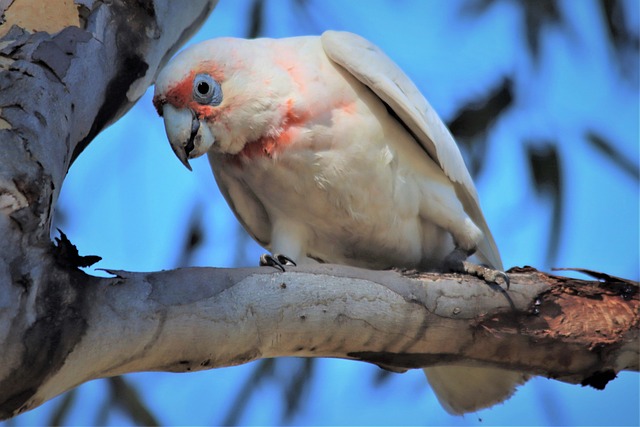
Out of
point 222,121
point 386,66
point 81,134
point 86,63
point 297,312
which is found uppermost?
point 386,66

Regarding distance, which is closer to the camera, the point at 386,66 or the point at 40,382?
the point at 40,382

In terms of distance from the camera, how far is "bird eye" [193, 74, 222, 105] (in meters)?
1.80

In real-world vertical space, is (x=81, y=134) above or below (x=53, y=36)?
below

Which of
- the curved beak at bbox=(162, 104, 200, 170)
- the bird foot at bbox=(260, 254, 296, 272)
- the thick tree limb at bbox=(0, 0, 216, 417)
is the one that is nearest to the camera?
the thick tree limb at bbox=(0, 0, 216, 417)

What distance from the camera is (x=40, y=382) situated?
1177mm

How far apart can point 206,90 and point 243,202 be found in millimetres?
324

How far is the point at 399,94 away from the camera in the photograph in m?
1.84

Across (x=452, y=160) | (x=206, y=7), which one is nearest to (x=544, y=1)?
(x=452, y=160)

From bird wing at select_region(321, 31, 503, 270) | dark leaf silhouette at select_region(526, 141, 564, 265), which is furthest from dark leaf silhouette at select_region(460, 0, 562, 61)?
bird wing at select_region(321, 31, 503, 270)

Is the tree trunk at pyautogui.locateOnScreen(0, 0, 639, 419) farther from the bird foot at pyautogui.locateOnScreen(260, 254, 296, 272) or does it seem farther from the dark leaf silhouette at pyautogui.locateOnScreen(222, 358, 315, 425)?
the dark leaf silhouette at pyautogui.locateOnScreen(222, 358, 315, 425)

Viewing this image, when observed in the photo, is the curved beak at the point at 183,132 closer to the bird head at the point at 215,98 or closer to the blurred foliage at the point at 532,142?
the bird head at the point at 215,98

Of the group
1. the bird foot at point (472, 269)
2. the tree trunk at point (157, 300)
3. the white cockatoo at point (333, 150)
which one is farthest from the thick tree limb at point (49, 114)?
the bird foot at point (472, 269)

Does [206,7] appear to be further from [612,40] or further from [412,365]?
[612,40]

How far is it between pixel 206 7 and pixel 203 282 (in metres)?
0.78
